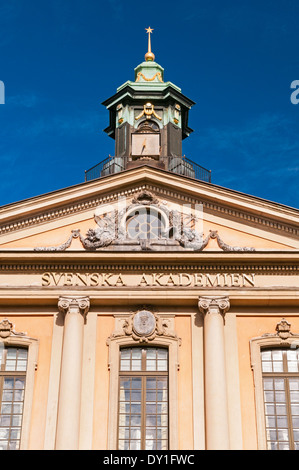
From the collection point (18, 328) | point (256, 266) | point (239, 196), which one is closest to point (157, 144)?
point (239, 196)

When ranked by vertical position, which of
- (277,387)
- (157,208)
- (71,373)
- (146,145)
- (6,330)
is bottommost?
(277,387)

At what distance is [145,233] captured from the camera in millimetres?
23828

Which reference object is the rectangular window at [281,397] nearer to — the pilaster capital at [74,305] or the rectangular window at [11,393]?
the pilaster capital at [74,305]

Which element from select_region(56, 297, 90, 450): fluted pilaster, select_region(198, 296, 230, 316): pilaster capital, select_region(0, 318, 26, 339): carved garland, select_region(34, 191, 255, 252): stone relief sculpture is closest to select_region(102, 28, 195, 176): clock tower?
select_region(34, 191, 255, 252): stone relief sculpture

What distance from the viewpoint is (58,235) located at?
931 inches

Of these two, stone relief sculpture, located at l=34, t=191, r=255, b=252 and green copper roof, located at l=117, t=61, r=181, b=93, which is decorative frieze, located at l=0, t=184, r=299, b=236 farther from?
green copper roof, located at l=117, t=61, r=181, b=93

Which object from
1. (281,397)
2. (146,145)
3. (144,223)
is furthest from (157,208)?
(281,397)

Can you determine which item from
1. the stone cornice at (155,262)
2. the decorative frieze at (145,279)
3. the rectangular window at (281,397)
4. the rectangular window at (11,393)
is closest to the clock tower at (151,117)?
the stone cornice at (155,262)

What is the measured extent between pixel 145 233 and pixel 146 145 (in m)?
5.49

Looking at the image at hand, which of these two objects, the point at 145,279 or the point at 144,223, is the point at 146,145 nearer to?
the point at 144,223

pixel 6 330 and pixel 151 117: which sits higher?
pixel 151 117
